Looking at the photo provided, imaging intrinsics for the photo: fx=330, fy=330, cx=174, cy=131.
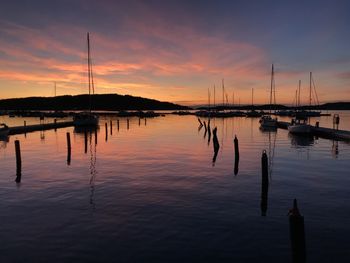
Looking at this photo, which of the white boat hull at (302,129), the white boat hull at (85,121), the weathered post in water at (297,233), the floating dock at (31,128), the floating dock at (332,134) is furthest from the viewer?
the white boat hull at (85,121)

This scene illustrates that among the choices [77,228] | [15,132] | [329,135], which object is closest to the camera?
[77,228]

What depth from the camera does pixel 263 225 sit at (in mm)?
13508

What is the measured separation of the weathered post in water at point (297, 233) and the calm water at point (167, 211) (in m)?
1.96

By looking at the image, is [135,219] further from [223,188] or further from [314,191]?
Result: [314,191]

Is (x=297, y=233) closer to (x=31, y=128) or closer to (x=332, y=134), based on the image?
(x=332, y=134)

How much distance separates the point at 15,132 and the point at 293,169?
144ft

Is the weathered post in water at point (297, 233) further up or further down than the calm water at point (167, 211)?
further up

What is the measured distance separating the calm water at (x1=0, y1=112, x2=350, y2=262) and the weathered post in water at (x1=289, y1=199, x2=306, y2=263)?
1963 millimetres

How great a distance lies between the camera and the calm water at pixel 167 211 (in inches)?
439

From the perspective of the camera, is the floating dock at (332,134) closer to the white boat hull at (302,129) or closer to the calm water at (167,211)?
the white boat hull at (302,129)

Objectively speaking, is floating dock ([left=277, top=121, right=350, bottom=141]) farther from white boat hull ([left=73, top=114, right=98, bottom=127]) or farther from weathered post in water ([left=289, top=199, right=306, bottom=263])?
white boat hull ([left=73, top=114, right=98, bottom=127])

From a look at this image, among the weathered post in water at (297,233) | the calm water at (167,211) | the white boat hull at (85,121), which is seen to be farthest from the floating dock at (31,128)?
the weathered post in water at (297,233)

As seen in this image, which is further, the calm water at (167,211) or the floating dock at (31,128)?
the floating dock at (31,128)

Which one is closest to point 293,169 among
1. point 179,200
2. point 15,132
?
point 179,200
